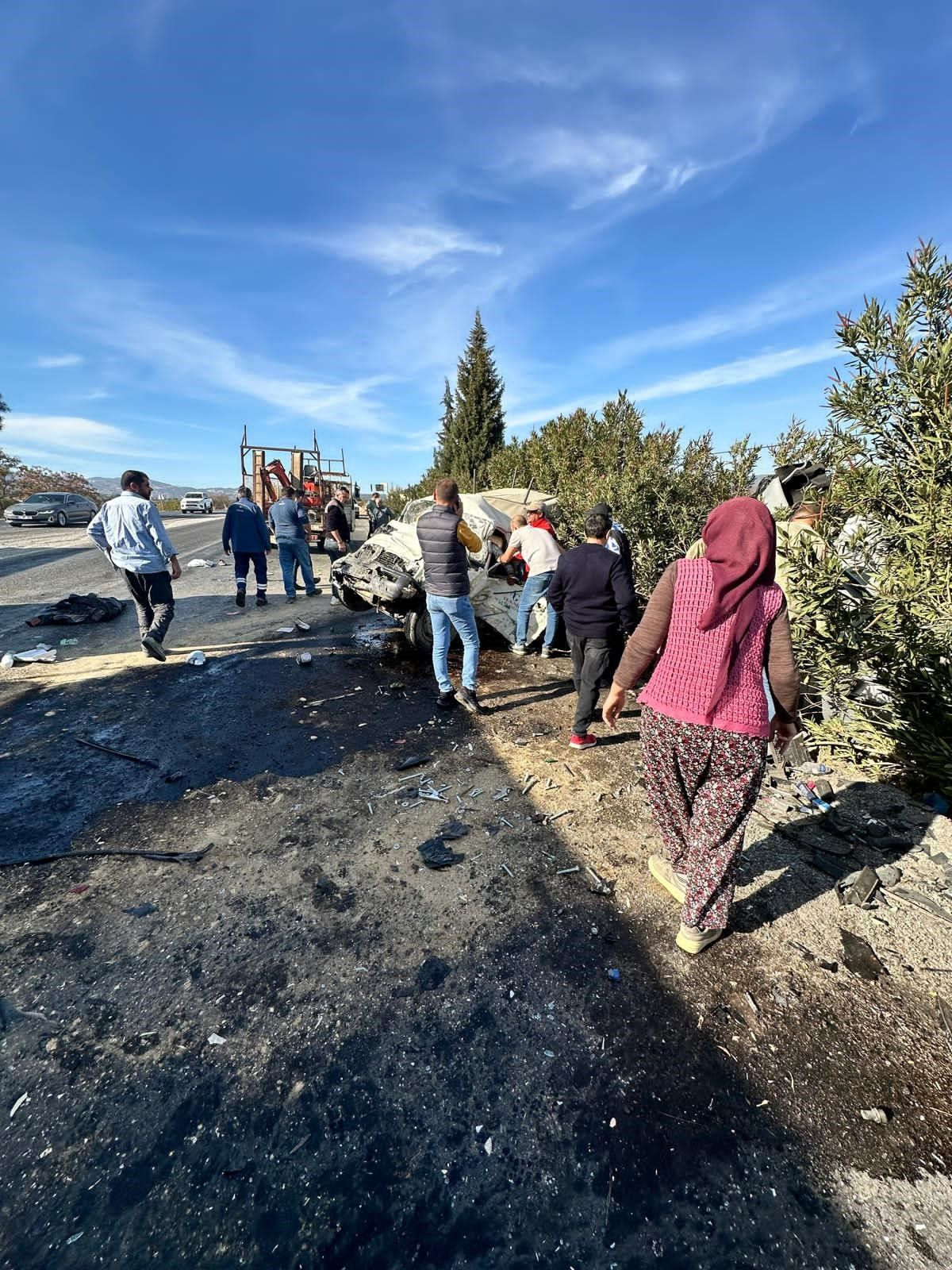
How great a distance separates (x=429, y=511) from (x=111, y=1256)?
4026mm

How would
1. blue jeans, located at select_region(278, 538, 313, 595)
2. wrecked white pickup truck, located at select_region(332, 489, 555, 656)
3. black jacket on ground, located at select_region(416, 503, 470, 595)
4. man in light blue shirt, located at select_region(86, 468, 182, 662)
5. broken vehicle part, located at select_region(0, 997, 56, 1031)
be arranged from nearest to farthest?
broken vehicle part, located at select_region(0, 997, 56, 1031) < black jacket on ground, located at select_region(416, 503, 470, 595) < man in light blue shirt, located at select_region(86, 468, 182, 662) < wrecked white pickup truck, located at select_region(332, 489, 555, 656) < blue jeans, located at select_region(278, 538, 313, 595)

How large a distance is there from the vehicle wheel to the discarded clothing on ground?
4492 mm

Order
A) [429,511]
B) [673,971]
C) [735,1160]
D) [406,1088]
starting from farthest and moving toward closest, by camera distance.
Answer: [429,511]
[673,971]
[406,1088]
[735,1160]

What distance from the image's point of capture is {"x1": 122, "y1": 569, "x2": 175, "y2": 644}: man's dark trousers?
5.29 meters

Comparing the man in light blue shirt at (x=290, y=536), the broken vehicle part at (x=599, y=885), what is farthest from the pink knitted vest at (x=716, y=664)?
the man in light blue shirt at (x=290, y=536)

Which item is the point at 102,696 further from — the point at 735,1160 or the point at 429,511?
the point at 735,1160

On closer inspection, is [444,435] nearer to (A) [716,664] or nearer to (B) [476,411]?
(B) [476,411]

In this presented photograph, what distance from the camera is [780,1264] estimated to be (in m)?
1.33

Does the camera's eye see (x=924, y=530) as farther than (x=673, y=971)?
Yes

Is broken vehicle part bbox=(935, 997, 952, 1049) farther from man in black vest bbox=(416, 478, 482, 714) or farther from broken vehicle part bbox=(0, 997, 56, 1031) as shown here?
broken vehicle part bbox=(0, 997, 56, 1031)

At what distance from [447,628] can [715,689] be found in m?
2.84

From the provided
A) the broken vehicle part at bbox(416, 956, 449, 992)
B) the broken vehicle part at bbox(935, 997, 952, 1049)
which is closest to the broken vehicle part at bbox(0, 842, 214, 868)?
the broken vehicle part at bbox(416, 956, 449, 992)

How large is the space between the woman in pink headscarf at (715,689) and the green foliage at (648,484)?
5.13 metres

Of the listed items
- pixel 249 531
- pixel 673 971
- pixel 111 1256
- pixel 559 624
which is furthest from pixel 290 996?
pixel 249 531
